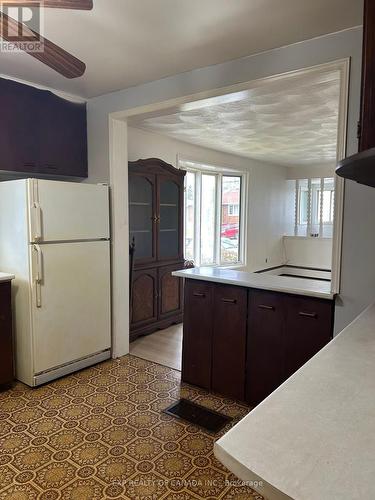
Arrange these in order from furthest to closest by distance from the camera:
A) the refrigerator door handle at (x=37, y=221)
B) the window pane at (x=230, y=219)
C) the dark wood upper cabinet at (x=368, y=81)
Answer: the window pane at (x=230, y=219), the refrigerator door handle at (x=37, y=221), the dark wood upper cabinet at (x=368, y=81)

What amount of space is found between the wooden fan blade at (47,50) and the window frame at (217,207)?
2.77 meters

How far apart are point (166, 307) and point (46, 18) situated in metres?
3.16

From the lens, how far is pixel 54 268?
9.46 feet

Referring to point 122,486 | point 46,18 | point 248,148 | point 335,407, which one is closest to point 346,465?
point 335,407

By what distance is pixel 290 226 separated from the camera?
784 cm

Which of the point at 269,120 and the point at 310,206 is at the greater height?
the point at 269,120

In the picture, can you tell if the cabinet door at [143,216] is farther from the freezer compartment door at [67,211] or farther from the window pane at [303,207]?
the window pane at [303,207]

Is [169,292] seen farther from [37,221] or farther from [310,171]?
[310,171]

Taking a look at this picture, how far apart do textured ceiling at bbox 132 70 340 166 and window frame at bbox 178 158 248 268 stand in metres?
0.37

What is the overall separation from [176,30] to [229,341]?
6.77 ft

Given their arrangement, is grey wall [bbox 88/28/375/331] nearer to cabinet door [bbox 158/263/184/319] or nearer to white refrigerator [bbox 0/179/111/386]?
white refrigerator [bbox 0/179/111/386]

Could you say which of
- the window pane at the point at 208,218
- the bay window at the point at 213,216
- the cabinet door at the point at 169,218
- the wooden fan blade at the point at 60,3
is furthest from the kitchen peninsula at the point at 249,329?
the window pane at the point at 208,218

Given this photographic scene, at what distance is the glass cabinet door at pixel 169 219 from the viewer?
430 cm

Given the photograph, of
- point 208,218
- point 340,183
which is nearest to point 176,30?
point 340,183
